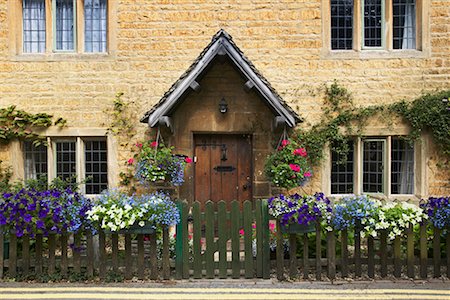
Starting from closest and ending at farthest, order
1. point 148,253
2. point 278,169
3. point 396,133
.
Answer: point 148,253 < point 278,169 < point 396,133

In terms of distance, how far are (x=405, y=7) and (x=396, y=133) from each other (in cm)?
267

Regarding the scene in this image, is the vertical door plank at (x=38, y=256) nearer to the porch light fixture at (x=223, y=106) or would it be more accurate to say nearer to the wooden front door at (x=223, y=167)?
the wooden front door at (x=223, y=167)

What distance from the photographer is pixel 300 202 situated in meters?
6.59

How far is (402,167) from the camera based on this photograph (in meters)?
9.06

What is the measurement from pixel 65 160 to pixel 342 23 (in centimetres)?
657

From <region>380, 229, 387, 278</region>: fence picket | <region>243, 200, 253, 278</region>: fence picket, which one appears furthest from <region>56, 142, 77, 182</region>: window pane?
<region>380, 229, 387, 278</region>: fence picket

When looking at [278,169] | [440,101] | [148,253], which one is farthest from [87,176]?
[440,101]

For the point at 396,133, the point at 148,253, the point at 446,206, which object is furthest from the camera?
the point at 396,133

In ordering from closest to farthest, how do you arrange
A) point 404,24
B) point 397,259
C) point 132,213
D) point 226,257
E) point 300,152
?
point 132,213 < point 397,259 < point 226,257 < point 300,152 < point 404,24

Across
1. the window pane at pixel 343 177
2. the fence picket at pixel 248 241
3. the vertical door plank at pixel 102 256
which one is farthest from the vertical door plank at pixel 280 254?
the window pane at pixel 343 177

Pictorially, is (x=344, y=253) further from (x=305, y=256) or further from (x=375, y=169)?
(x=375, y=169)

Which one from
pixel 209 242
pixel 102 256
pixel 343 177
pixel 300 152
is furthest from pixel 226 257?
pixel 343 177

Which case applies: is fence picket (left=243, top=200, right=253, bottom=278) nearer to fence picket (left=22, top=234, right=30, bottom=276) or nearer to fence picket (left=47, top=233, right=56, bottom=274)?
fence picket (left=47, top=233, right=56, bottom=274)

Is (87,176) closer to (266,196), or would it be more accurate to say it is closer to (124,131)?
(124,131)
